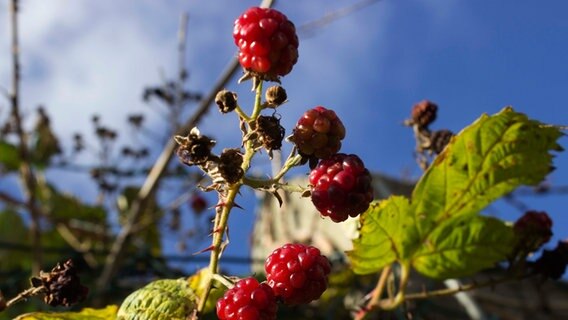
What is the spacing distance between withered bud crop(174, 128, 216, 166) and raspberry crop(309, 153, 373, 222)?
0.52 feet

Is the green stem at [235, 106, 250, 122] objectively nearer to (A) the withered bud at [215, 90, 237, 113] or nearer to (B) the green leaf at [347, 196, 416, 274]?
(A) the withered bud at [215, 90, 237, 113]

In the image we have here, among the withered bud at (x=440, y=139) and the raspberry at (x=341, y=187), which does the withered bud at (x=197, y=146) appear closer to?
the raspberry at (x=341, y=187)

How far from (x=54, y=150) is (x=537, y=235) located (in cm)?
338

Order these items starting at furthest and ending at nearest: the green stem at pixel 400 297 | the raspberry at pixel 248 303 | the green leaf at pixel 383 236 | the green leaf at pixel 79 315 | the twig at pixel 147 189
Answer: the twig at pixel 147 189, the green stem at pixel 400 297, the green leaf at pixel 383 236, the green leaf at pixel 79 315, the raspberry at pixel 248 303

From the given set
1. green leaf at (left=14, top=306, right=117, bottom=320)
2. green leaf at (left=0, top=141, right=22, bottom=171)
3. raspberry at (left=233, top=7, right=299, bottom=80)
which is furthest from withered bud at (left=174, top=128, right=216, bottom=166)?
green leaf at (left=0, top=141, right=22, bottom=171)

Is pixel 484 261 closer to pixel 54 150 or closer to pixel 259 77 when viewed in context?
pixel 259 77

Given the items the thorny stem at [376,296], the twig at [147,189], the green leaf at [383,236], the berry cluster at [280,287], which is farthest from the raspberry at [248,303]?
the twig at [147,189]

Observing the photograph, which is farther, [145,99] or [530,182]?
[145,99]

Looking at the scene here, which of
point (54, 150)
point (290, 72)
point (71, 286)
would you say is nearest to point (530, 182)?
point (290, 72)

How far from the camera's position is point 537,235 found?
1678 millimetres

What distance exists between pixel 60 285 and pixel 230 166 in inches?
12.2

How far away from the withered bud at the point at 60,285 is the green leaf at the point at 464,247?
0.83 m

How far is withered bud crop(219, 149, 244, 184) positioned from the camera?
1.05 metres

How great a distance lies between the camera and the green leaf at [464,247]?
1.67 meters
